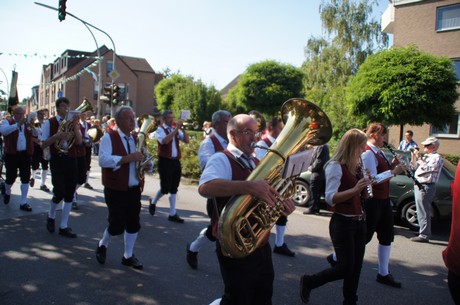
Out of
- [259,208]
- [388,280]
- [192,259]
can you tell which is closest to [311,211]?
[388,280]

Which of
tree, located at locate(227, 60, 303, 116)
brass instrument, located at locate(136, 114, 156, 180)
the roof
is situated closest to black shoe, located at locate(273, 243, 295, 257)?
brass instrument, located at locate(136, 114, 156, 180)

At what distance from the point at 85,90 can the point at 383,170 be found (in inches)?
1866

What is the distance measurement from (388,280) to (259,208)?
9.31ft

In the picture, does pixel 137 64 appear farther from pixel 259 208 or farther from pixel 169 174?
pixel 259 208

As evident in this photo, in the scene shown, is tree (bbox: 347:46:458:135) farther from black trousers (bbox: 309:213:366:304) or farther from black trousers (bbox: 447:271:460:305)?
black trousers (bbox: 447:271:460:305)

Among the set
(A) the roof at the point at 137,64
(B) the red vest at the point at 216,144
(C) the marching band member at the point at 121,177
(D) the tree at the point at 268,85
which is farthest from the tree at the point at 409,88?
(A) the roof at the point at 137,64

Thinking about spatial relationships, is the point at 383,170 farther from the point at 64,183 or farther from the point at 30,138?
the point at 30,138

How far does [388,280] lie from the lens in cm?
440

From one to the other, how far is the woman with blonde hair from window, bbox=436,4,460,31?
21383mm

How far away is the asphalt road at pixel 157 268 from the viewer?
3.89 m

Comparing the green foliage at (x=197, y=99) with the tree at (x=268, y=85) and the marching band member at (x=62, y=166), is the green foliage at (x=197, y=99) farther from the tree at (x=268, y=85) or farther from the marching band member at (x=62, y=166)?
the marching band member at (x=62, y=166)

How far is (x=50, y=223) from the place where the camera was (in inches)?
227

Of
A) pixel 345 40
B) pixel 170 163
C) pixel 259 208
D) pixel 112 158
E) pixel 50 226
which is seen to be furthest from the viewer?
pixel 345 40

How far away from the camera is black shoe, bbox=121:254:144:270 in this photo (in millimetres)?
4539
